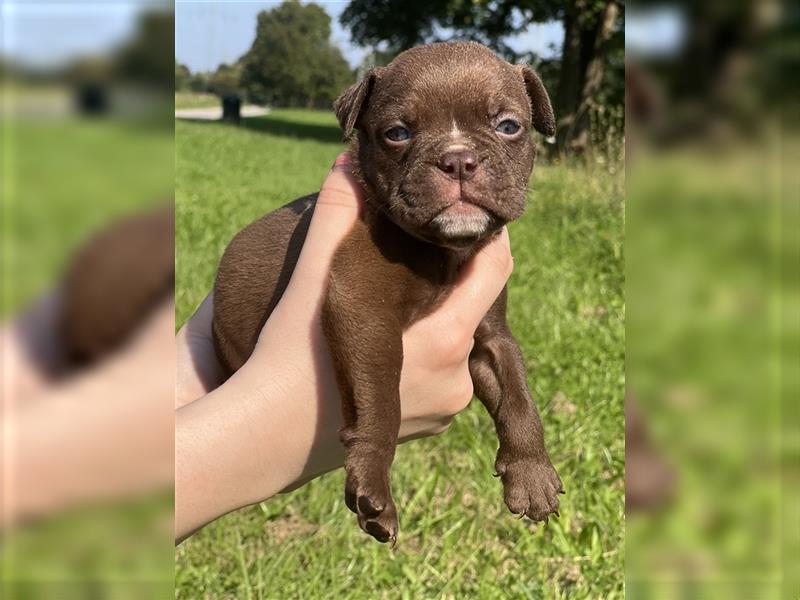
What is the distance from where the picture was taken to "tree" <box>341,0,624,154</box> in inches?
92.4

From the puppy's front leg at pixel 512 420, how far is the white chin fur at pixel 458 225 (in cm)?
57

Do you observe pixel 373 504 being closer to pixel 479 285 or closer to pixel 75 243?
pixel 479 285

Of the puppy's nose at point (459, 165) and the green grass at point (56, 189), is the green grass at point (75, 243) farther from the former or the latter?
the puppy's nose at point (459, 165)

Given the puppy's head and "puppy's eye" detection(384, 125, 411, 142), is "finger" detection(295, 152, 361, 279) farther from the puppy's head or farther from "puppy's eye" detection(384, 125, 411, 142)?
"puppy's eye" detection(384, 125, 411, 142)

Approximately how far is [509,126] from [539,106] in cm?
20

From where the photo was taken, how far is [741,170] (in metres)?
0.47

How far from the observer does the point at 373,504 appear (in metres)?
1.72

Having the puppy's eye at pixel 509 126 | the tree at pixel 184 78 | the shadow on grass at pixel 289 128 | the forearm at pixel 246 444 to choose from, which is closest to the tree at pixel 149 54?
the tree at pixel 184 78

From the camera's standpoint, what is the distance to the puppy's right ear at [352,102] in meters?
2.04

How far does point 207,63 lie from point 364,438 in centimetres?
85

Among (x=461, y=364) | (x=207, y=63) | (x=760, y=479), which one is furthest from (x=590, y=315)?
(x=760, y=479)

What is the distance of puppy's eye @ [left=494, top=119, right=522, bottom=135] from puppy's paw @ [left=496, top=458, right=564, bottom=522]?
0.82 m

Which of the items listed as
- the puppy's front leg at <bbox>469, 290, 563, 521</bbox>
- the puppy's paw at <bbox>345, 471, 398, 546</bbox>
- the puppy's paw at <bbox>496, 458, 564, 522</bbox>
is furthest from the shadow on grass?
the puppy's paw at <bbox>496, 458, 564, 522</bbox>

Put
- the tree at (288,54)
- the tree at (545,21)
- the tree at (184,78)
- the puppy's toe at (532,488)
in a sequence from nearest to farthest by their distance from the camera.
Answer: the tree at (184,78) → the tree at (288,54) → the puppy's toe at (532,488) → the tree at (545,21)
